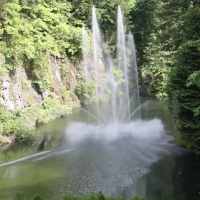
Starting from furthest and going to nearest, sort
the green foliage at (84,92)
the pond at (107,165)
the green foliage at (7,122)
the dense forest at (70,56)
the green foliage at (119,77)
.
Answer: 1. the green foliage at (119,77)
2. the green foliage at (84,92)
3. the green foliage at (7,122)
4. the dense forest at (70,56)
5. the pond at (107,165)

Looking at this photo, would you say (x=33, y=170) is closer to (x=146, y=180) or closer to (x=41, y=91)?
(x=146, y=180)

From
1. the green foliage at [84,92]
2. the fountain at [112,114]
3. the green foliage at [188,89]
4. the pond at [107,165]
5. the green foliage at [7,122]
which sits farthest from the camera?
the green foliage at [84,92]

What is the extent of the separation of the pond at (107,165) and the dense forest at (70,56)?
121 centimetres

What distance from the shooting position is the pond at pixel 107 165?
772cm

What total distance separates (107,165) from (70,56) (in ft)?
51.2

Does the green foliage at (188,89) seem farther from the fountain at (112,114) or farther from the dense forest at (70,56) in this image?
the fountain at (112,114)

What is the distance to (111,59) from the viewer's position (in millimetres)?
27578

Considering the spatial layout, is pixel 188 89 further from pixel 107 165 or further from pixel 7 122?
pixel 7 122

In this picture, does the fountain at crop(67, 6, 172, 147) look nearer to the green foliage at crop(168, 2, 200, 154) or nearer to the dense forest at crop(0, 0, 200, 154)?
the dense forest at crop(0, 0, 200, 154)

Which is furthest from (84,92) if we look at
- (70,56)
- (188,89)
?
(188,89)

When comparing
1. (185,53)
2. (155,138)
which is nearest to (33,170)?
(155,138)

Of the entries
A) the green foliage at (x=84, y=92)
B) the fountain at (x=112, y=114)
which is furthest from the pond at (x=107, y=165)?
the green foliage at (x=84, y=92)

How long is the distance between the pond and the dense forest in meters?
1.21

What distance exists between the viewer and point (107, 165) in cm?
955
